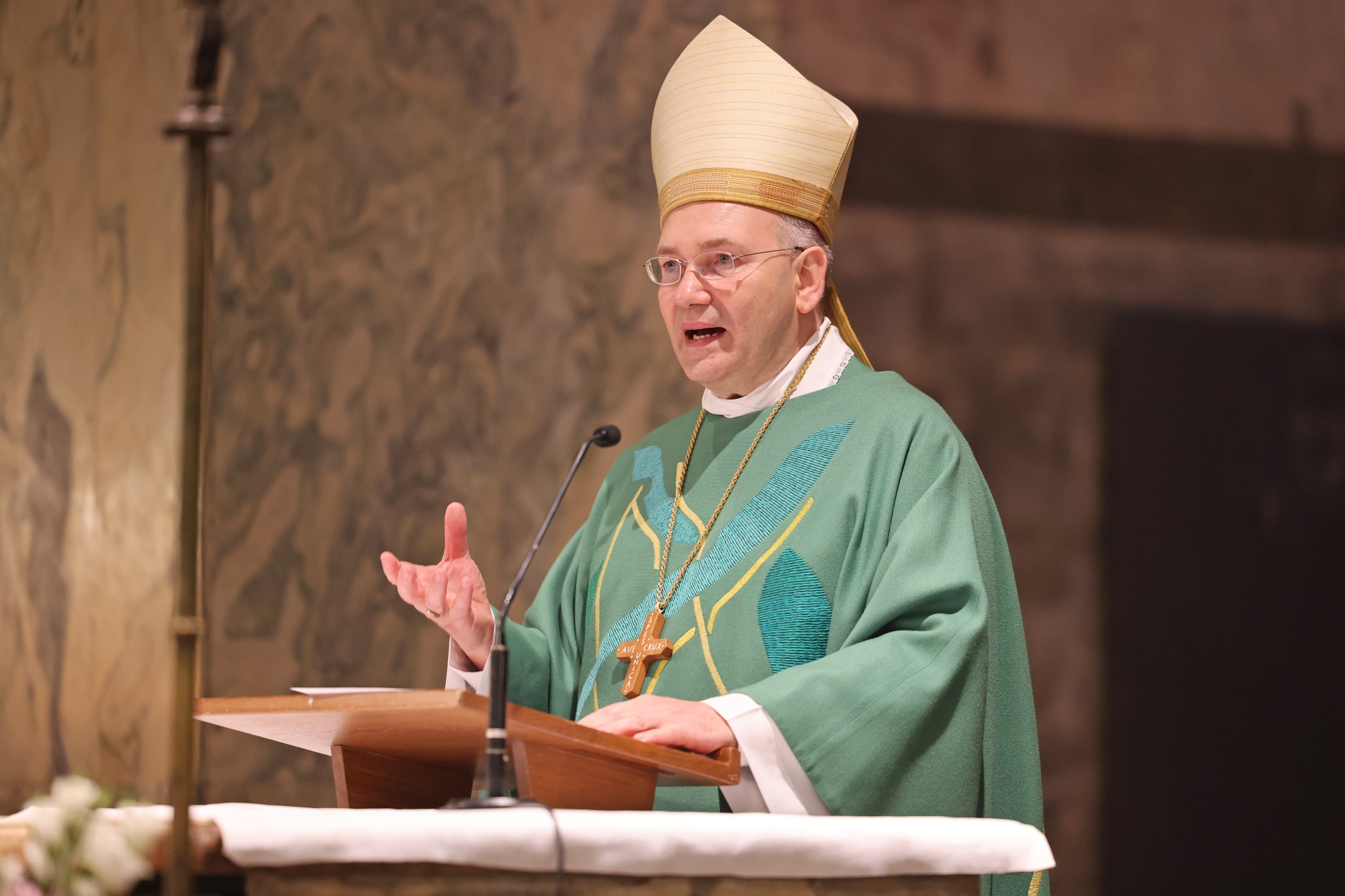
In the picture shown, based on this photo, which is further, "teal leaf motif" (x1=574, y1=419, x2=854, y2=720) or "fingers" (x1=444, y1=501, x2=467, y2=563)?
"teal leaf motif" (x1=574, y1=419, x2=854, y2=720)

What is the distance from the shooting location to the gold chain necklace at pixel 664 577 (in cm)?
269

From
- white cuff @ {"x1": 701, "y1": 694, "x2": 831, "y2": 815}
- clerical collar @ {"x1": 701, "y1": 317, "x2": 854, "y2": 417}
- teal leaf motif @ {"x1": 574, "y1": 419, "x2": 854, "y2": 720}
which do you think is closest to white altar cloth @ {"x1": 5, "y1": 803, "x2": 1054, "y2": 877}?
white cuff @ {"x1": 701, "y1": 694, "x2": 831, "y2": 815}

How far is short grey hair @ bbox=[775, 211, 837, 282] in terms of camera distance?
300 cm

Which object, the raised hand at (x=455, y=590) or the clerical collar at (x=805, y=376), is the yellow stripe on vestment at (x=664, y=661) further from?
the clerical collar at (x=805, y=376)

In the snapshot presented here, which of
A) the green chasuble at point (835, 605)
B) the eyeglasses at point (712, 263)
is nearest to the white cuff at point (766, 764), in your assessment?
the green chasuble at point (835, 605)

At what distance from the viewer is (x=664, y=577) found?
2.85m

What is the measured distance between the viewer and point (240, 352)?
468 centimetres

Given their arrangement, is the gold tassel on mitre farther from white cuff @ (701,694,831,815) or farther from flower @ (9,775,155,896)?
flower @ (9,775,155,896)

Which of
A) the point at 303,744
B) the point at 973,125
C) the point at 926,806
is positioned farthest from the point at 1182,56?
the point at 303,744

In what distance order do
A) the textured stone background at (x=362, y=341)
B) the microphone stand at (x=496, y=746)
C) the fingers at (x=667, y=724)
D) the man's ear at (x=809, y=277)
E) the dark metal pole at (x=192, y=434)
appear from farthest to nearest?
the textured stone background at (x=362, y=341), the man's ear at (x=809, y=277), the fingers at (x=667, y=724), the microphone stand at (x=496, y=746), the dark metal pole at (x=192, y=434)

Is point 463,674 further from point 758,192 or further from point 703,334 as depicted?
point 758,192

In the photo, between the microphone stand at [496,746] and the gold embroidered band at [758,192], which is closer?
the microphone stand at [496,746]

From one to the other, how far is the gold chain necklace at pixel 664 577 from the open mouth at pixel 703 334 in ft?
0.65

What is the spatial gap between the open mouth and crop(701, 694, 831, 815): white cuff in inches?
37.3
